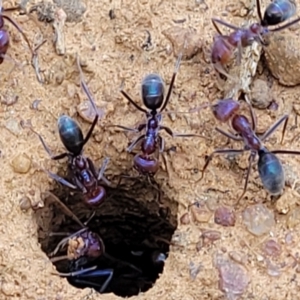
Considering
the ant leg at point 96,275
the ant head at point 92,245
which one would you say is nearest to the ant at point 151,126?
the ant head at point 92,245

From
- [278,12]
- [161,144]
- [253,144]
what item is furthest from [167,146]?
[278,12]

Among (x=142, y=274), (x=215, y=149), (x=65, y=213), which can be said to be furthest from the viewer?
(x=142, y=274)

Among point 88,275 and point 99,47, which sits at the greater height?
point 99,47

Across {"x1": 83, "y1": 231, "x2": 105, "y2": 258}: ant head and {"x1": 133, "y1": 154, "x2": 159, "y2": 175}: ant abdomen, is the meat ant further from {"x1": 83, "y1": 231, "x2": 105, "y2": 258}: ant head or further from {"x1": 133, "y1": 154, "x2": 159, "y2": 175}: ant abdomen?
{"x1": 133, "y1": 154, "x2": 159, "y2": 175}: ant abdomen

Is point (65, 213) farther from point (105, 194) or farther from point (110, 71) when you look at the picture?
point (110, 71)

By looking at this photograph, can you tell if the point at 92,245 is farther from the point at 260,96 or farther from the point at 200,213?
the point at 260,96

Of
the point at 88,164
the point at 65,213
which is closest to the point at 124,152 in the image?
the point at 88,164
